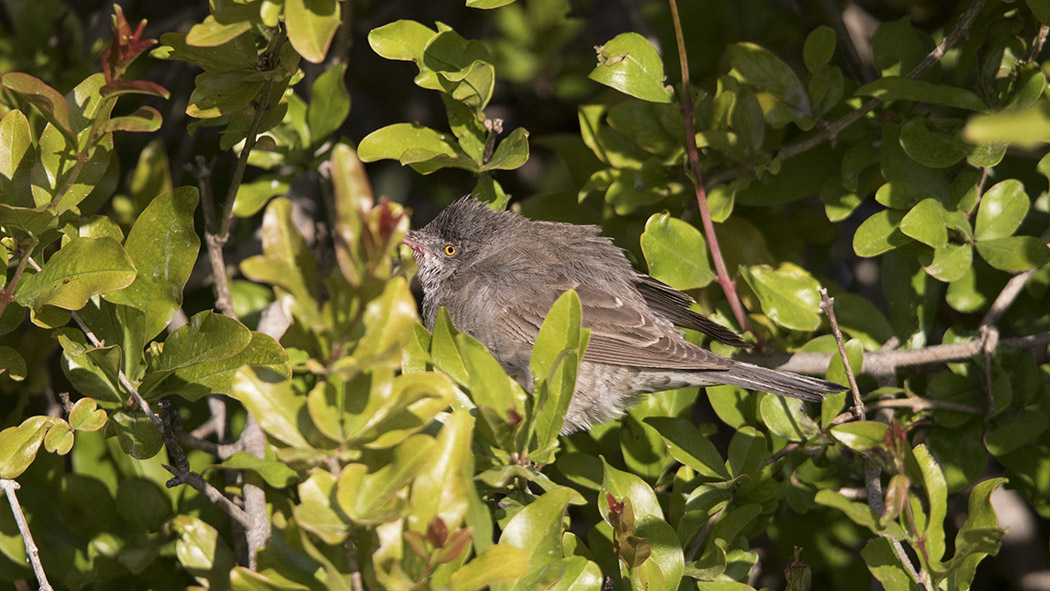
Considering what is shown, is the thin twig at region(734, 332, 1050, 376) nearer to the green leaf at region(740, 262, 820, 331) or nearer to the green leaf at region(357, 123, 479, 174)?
the green leaf at region(740, 262, 820, 331)

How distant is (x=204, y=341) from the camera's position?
237 cm

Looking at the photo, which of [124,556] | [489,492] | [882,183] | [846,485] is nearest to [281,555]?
[489,492]

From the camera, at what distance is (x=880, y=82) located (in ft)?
9.23

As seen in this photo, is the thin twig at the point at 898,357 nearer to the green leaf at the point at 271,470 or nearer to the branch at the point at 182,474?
the green leaf at the point at 271,470

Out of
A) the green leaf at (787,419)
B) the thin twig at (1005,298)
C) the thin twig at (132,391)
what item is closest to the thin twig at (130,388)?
the thin twig at (132,391)

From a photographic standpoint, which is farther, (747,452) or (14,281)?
(747,452)

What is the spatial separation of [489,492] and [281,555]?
0.72 metres

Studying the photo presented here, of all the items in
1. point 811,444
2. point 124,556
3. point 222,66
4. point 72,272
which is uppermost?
point 222,66

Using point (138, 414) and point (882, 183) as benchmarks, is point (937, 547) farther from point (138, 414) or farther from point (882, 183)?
point (138, 414)

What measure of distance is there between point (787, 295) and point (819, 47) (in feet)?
2.80

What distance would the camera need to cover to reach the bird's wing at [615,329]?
3.35 m

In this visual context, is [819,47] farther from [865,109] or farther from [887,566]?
[887,566]

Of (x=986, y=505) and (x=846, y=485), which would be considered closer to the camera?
(x=986, y=505)

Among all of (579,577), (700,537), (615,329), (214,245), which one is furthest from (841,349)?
(214,245)
